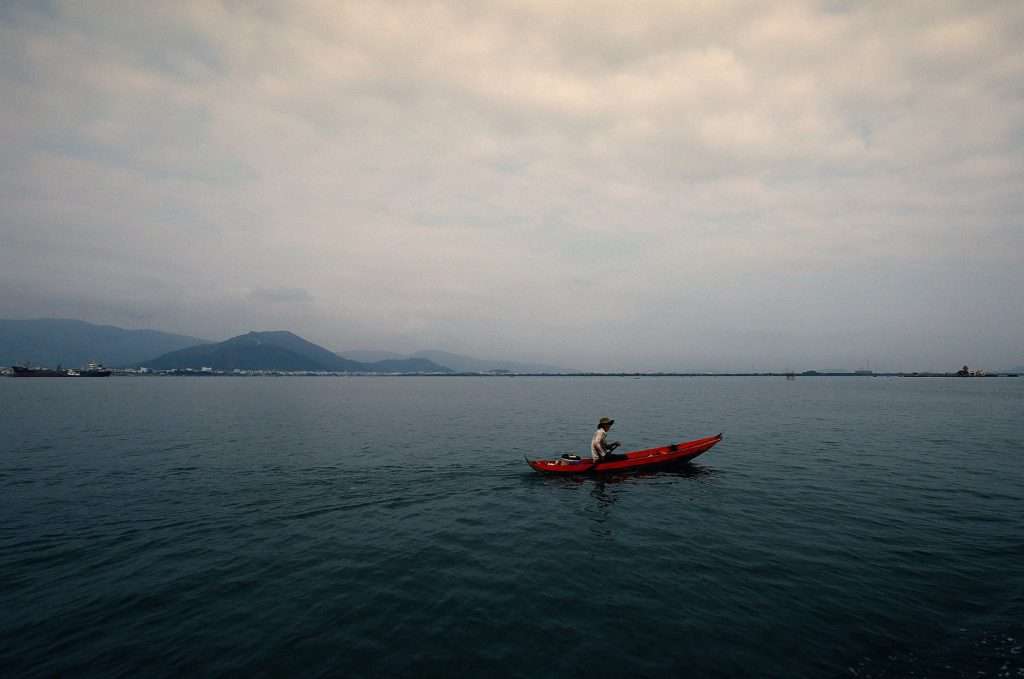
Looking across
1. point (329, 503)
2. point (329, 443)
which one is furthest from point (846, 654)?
point (329, 443)

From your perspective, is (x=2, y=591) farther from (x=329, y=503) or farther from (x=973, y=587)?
(x=973, y=587)

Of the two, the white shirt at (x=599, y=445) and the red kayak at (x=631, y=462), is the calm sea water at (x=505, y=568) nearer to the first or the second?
the red kayak at (x=631, y=462)

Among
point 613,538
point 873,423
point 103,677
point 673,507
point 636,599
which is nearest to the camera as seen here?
point 103,677

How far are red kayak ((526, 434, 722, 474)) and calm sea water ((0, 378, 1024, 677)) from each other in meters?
0.89

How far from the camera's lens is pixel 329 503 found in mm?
22875

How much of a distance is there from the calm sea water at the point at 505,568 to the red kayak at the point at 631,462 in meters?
0.89

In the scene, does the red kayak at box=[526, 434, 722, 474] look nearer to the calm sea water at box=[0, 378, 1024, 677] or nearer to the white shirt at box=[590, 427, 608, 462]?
the white shirt at box=[590, 427, 608, 462]

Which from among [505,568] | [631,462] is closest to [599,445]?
[631,462]

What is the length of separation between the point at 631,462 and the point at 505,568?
15481 mm

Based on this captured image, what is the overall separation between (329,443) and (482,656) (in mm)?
35375

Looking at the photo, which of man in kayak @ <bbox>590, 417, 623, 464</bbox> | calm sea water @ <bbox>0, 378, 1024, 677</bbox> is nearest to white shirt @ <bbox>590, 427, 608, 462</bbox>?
man in kayak @ <bbox>590, 417, 623, 464</bbox>

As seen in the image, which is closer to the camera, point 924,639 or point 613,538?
point 924,639

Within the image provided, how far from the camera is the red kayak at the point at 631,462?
28.3 meters

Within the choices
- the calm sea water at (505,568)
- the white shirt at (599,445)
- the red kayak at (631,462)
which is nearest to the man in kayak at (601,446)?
the white shirt at (599,445)
